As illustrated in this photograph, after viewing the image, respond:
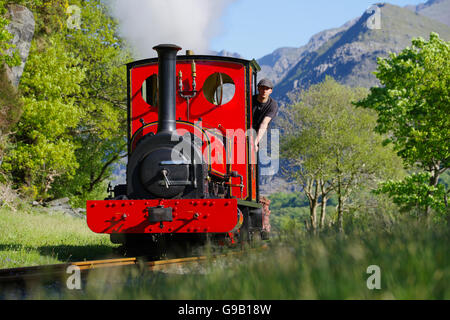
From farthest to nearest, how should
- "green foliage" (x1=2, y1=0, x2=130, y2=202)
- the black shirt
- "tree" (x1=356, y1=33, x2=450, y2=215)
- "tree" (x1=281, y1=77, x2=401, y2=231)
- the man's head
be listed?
"tree" (x1=281, y1=77, x2=401, y2=231) → "tree" (x1=356, y1=33, x2=450, y2=215) → "green foliage" (x1=2, y1=0, x2=130, y2=202) → the black shirt → the man's head

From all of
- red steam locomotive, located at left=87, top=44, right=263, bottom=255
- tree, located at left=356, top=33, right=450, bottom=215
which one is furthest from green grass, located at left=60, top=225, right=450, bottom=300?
tree, located at left=356, top=33, right=450, bottom=215

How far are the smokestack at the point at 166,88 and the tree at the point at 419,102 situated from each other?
15.8m

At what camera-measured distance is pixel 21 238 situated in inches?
443

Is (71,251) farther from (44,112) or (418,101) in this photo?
(418,101)

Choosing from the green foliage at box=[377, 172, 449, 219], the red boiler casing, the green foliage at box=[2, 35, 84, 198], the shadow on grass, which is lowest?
the shadow on grass

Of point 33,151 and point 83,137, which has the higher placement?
point 83,137

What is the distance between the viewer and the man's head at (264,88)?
30.4ft

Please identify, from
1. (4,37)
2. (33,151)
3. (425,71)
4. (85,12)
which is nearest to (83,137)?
(85,12)

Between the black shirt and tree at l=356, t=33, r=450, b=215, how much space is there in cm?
1360

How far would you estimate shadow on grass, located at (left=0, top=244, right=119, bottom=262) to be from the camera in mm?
8789

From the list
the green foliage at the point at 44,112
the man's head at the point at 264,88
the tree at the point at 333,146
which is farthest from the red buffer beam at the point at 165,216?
the tree at the point at 333,146

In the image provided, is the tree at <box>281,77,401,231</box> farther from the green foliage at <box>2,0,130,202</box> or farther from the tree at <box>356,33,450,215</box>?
the green foliage at <box>2,0,130,202</box>
